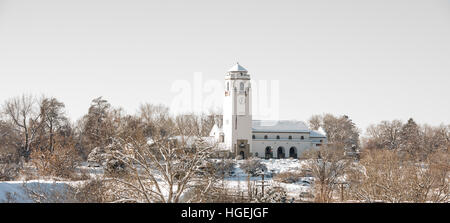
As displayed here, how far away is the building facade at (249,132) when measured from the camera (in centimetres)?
5934

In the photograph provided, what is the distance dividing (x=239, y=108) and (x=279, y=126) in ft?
26.9

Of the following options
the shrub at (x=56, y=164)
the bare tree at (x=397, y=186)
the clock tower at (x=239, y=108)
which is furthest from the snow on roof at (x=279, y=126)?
the shrub at (x=56, y=164)

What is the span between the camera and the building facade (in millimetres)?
59344

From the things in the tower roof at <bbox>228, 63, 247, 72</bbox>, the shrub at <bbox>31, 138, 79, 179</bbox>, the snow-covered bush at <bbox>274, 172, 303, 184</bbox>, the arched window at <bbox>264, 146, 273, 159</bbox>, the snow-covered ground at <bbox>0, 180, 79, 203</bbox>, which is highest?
the tower roof at <bbox>228, 63, 247, 72</bbox>

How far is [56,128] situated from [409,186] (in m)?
32.3

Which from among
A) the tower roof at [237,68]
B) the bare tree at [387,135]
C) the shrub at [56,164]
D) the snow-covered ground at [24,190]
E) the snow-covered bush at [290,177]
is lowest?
the snow-covered bush at [290,177]

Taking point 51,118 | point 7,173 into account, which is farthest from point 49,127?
point 7,173

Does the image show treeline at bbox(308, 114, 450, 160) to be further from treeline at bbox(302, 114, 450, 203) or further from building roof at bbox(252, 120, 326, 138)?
building roof at bbox(252, 120, 326, 138)

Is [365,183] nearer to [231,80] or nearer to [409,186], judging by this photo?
[409,186]

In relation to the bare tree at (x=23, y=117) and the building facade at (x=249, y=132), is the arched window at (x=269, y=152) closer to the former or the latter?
the building facade at (x=249, y=132)

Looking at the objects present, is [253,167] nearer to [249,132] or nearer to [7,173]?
[249,132]

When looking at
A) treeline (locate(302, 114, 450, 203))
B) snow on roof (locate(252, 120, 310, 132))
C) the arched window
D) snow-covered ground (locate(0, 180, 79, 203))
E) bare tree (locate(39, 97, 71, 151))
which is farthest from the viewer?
snow on roof (locate(252, 120, 310, 132))

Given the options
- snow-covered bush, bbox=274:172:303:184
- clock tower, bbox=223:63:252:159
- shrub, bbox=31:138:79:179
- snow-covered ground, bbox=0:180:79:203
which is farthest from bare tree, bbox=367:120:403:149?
snow-covered ground, bbox=0:180:79:203

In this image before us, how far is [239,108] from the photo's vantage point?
59.9 metres
